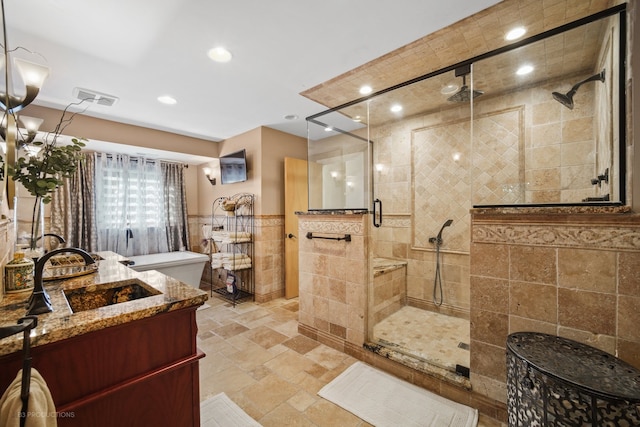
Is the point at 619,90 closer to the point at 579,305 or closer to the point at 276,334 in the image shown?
the point at 579,305

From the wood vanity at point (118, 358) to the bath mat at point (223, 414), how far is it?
435 millimetres

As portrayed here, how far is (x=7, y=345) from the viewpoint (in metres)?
0.77

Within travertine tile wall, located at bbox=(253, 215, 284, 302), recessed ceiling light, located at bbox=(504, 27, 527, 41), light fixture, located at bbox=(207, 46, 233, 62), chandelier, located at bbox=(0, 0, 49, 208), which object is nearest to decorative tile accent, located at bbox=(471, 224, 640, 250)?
recessed ceiling light, located at bbox=(504, 27, 527, 41)

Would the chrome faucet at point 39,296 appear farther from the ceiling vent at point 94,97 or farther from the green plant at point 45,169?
the ceiling vent at point 94,97

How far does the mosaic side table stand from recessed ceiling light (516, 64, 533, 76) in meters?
1.84

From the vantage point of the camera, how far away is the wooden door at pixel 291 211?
3.82m

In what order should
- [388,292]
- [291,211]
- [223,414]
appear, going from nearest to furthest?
[223,414] → [388,292] → [291,211]

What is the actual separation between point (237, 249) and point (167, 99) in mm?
2192

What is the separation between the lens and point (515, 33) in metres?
1.72

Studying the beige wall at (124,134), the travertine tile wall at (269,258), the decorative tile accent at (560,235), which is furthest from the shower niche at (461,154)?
the beige wall at (124,134)

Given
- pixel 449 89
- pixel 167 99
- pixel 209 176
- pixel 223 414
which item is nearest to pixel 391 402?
pixel 223 414

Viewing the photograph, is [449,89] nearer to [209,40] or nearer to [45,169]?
[209,40]

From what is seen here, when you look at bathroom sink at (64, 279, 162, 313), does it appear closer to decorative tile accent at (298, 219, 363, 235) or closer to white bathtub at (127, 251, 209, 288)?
decorative tile accent at (298, 219, 363, 235)

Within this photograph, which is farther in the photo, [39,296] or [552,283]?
[552,283]
